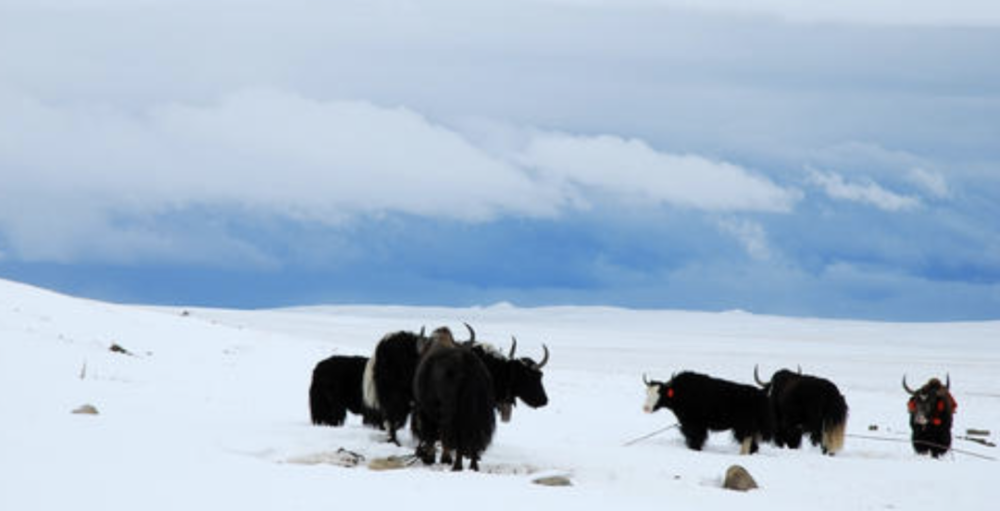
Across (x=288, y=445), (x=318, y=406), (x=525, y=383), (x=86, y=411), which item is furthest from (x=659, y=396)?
(x=86, y=411)

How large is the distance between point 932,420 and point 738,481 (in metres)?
5.87

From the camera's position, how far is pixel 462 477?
10.3 metres

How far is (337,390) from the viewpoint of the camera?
14406mm

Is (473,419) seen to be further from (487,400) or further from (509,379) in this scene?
(509,379)

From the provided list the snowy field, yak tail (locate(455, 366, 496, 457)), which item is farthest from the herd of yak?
the snowy field

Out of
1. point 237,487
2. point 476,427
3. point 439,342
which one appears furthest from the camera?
point 439,342

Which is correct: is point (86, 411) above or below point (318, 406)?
below

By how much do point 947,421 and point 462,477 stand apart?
28.4 ft

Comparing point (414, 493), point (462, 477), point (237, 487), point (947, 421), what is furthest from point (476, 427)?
point (947, 421)

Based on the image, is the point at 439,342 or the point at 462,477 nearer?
the point at 462,477

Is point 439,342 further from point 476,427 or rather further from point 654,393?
point 654,393

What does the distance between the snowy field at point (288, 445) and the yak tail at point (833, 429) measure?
37cm

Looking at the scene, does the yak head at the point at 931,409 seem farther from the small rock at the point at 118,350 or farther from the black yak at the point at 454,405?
the small rock at the point at 118,350

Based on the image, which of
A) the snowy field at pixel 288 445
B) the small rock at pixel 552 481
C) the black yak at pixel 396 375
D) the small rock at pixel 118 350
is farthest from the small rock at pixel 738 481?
the small rock at pixel 118 350
